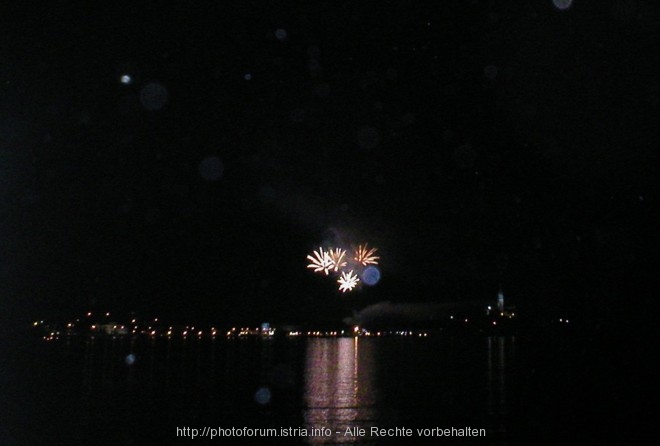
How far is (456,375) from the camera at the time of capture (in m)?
39.2

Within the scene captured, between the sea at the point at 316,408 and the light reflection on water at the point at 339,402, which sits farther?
the light reflection on water at the point at 339,402

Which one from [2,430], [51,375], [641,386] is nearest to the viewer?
[2,430]

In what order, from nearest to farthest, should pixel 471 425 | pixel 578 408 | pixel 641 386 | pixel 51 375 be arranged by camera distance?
pixel 471 425 < pixel 578 408 < pixel 641 386 < pixel 51 375

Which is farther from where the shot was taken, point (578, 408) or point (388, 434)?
point (578, 408)

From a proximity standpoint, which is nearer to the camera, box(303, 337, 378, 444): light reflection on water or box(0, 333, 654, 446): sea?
box(0, 333, 654, 446): sea

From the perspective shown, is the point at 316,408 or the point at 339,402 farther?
the point at 339,402

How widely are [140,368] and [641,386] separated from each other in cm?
2844

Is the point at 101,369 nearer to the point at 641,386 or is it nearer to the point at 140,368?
the point at 140,368

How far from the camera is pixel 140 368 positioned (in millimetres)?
43562

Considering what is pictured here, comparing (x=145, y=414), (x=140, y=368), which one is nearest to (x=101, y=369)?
(x=140, y=368)

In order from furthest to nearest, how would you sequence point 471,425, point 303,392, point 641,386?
point 641,386
point 303,392
point 471,425

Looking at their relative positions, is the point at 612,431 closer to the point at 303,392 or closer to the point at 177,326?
the point at 303,392

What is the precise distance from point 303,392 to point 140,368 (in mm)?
18514

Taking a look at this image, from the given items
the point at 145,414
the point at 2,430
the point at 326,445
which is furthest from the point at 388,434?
the point at 2,430
